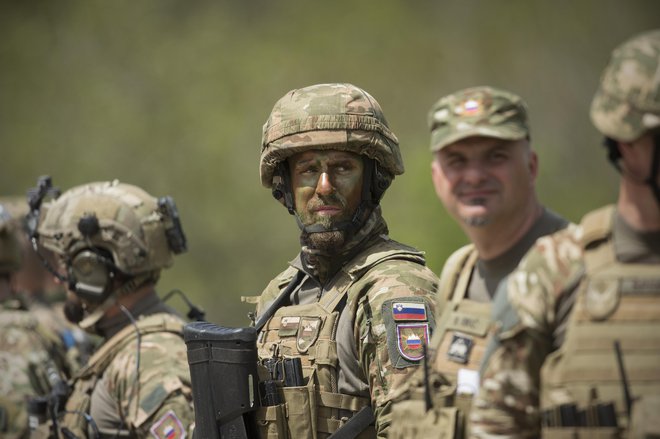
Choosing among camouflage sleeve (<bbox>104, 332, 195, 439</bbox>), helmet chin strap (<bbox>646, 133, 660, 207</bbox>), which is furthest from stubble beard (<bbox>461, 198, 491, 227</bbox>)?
camouflage sleeve (<bbox>104, 332, 195, 439</bbox>)

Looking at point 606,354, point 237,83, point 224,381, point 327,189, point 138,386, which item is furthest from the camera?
point 237,83

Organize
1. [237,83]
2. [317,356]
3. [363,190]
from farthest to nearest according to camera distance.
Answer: [237,83] < [363,190] < [317,356]

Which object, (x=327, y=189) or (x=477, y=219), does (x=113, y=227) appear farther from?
(x=477, y=219)

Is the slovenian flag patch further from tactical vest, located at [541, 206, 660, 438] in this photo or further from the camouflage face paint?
tactical vest, located at [541, 206, 660, 438]

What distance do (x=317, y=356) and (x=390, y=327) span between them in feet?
1.36

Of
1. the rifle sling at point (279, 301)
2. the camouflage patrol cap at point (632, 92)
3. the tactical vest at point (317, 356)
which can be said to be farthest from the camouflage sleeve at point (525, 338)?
the rifle sling at point (279, 301)

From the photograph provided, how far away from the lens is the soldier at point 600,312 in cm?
338

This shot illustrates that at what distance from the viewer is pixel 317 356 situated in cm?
512

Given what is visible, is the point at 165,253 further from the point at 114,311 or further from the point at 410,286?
the point at 410,286

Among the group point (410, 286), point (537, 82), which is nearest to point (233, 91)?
point (537, 82)

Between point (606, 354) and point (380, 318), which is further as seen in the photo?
point (380, 318)

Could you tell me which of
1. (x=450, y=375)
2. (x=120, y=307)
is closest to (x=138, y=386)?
(x=120, y=307)

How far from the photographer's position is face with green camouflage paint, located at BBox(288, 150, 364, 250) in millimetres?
5441

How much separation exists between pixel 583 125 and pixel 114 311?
12268 mm
